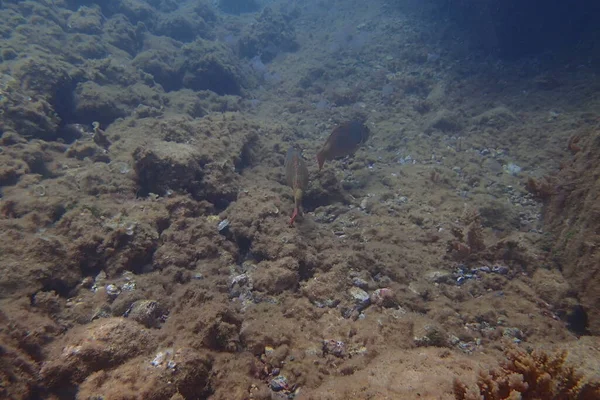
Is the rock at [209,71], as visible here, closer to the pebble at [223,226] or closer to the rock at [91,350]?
the pebble at [223,226]

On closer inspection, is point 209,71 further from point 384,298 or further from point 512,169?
point 384,298

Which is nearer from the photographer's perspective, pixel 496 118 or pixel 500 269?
pixel 500 269

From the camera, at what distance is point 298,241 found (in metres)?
4.64

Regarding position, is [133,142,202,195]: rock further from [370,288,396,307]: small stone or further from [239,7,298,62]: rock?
[239,7,298,62]: rock

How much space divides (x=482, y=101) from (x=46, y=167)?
12.7 metres

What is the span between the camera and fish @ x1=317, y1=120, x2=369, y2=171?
6.54 m

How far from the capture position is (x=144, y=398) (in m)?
2.42

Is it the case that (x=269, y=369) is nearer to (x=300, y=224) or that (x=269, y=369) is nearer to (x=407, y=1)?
(x=300, y=224)

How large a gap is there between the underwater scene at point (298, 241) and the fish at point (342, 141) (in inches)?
1.7

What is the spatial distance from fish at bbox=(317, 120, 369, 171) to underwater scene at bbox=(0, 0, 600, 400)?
4 centimetres

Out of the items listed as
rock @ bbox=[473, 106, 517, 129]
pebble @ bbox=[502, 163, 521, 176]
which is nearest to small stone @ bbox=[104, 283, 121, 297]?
pebble @ bbox=[502, 163, 521, 176]

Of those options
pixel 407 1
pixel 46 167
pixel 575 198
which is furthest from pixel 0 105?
pixel 407 1

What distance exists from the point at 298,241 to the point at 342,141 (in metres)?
2.85

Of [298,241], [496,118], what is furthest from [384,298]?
[496,118]
